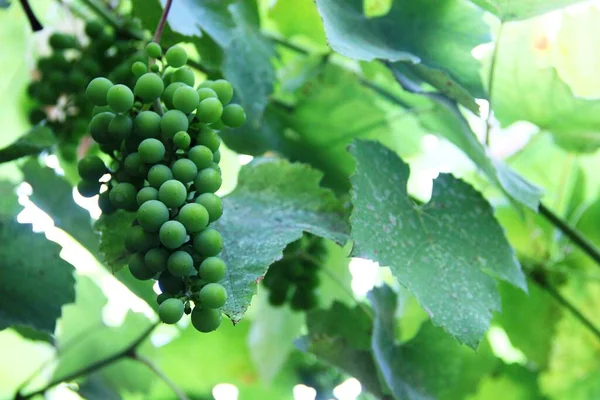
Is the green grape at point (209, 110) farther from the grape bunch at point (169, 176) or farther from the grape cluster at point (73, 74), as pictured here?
the grape cluster at point (73, 74)

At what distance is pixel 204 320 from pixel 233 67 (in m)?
0.30

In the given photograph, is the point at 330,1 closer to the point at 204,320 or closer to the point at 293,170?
the point at 293,170

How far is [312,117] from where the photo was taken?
76 cm

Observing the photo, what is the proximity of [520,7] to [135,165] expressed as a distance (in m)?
0.35

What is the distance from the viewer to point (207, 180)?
0.41 metres

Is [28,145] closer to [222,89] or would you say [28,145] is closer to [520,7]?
[222,89]

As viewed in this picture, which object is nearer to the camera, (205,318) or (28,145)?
(205,318)

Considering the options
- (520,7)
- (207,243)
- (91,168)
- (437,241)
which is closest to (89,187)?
(91,168)

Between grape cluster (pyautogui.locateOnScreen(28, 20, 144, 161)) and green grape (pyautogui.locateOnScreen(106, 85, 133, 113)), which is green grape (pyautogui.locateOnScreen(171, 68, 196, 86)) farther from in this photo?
grape cluster (pyautogui.locateOnScreen(28, 20, 144, 161))

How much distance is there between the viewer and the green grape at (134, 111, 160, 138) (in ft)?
1.36

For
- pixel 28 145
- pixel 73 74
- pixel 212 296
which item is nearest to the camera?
pixel 212 296

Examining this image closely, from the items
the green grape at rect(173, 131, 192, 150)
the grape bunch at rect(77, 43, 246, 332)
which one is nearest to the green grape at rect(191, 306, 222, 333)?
the grape bunch at rect(77, 43, 246, 332)

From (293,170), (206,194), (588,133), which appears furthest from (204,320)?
(588,133)

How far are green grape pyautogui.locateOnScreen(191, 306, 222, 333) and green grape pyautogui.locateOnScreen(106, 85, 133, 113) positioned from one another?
0.43 ft
